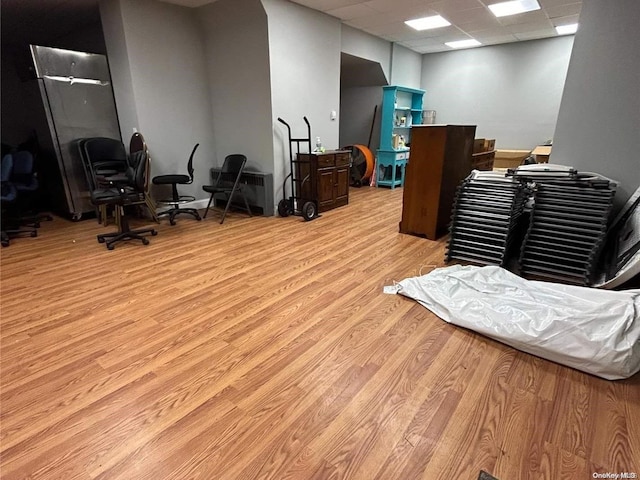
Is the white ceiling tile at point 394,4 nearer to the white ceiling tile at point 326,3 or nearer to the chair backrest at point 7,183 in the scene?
the white ceiling tile at point 326,3

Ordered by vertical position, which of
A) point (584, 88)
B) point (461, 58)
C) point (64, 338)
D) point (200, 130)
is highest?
point (461, 58)

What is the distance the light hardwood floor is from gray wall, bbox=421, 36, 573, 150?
608cm

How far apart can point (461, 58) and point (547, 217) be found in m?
6.26

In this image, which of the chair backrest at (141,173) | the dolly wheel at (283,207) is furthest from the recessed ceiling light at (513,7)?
the chair backrest at (141,173)

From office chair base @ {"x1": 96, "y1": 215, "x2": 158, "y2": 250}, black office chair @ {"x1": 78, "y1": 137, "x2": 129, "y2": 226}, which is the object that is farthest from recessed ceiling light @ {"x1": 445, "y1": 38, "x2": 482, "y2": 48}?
office chair base @ {"x1": 96, "y1": 215, "x2": 158, "y2": 250}

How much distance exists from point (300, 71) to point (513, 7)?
3.27 m

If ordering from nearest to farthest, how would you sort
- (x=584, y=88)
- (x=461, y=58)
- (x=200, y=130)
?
(x=584, y=88) → (x=200, y=130) → (x=461, y=58)

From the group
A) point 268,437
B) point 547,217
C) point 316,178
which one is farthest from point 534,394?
point 316,178

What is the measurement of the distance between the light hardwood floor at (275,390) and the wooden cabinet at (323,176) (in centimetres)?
226

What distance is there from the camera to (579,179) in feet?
8.50

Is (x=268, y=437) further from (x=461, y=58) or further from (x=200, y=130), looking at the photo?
(x=461, y=58)

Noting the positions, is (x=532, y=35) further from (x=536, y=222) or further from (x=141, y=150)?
(x=141, y=150)

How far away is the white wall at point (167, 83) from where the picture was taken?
4.20 m

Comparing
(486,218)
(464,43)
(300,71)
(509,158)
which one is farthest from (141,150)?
(509,158)
